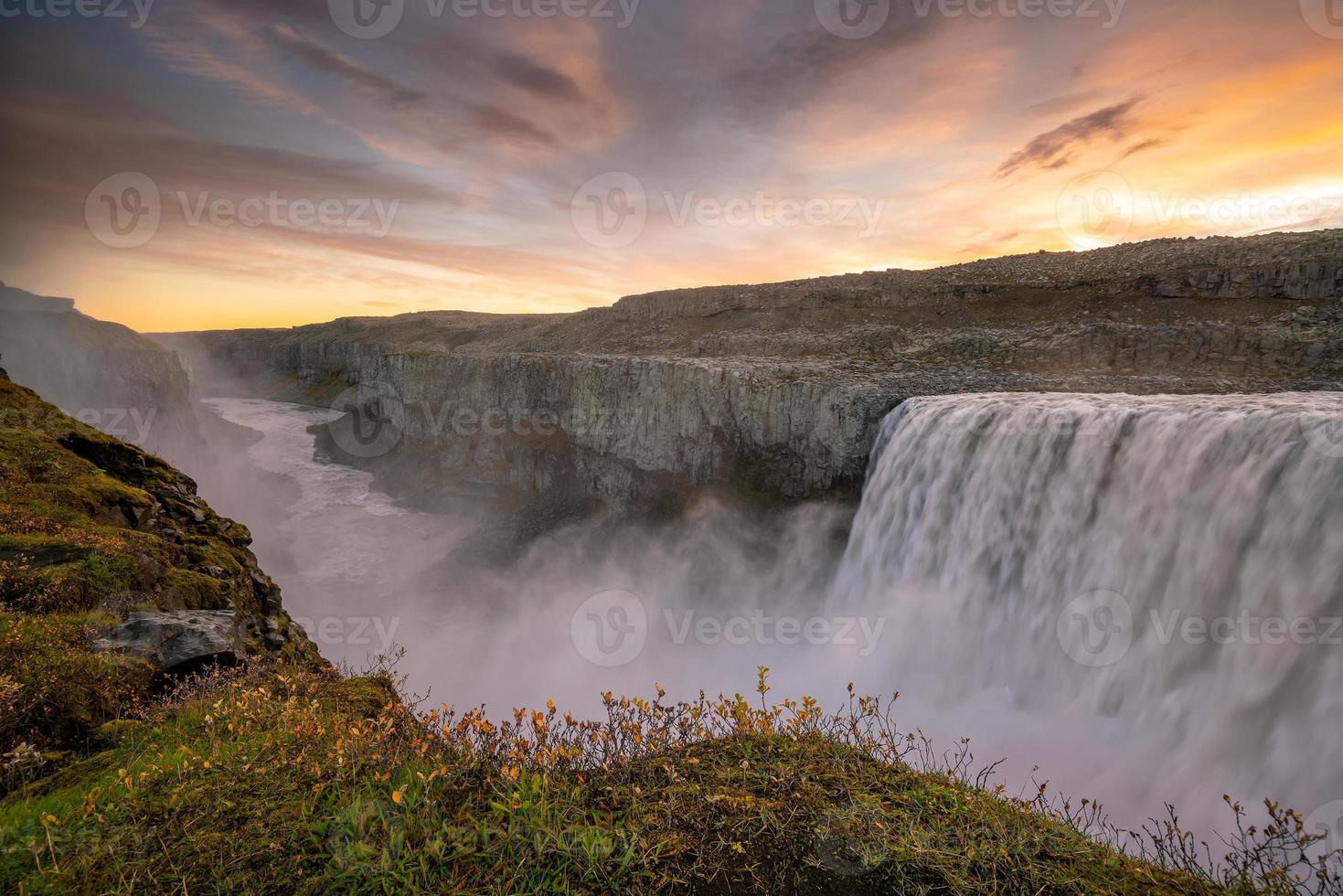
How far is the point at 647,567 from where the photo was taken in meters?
33.1

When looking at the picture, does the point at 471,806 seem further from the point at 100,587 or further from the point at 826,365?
the point at 826,365

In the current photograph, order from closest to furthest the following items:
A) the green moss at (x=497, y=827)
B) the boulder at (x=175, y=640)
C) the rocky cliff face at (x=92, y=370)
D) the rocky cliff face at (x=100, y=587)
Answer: the green moss at (x=497, y=827), the rocky cliff face at (x=100, y=587), the boulder at (x=175, y=640), the rocky cliff face at (x=92, y=370)

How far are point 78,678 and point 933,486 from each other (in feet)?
66.6

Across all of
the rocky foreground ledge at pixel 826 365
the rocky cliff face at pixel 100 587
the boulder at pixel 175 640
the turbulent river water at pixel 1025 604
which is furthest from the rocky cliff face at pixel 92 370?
the boulder at pixel 175 640

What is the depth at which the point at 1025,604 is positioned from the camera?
50.8 ft

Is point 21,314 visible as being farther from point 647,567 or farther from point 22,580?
point 22,580

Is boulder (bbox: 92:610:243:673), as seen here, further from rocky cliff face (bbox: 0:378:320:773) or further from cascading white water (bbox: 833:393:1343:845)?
cascading white water (bbox: 833:393:1343:845)

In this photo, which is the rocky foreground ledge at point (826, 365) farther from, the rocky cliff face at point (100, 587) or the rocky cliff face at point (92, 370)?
the rocky cliff face at point (100, 587)

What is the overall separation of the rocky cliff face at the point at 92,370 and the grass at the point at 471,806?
5176cm

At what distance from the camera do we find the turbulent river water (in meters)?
9.75

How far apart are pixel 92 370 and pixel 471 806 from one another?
62.6 metres

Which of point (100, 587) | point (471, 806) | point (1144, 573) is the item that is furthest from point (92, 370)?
point (1144, 573)

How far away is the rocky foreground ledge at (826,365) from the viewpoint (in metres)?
26.8

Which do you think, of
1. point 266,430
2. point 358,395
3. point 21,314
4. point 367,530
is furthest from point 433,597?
point 266,430
